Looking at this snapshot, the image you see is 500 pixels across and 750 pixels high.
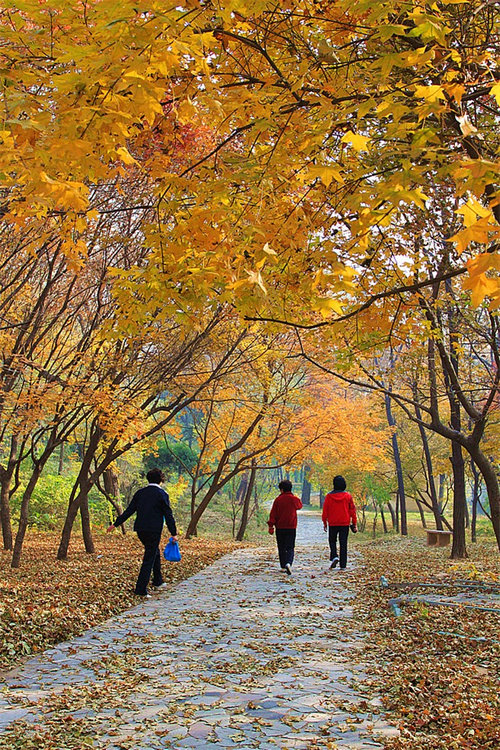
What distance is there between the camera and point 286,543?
10.8 m

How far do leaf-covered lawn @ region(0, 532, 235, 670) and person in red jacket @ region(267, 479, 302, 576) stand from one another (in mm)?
1778

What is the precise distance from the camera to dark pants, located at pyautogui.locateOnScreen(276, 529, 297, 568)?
420 inches

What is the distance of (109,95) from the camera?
2.57 metres

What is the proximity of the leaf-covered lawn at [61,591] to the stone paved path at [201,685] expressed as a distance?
0.26m

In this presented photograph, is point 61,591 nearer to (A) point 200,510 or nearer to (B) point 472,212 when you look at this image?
(B) point 472,212

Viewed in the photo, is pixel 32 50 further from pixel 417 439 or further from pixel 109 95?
pixel 417 439

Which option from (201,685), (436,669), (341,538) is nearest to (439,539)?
(341,538)

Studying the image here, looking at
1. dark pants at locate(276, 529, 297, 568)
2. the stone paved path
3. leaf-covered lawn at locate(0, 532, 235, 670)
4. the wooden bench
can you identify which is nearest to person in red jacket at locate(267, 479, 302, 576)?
dark pants at locate(276, 529, 297, 568)

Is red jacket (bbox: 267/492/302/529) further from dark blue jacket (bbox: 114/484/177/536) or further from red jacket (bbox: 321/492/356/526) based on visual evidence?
dark blue jacket (bbox: 114/484/177/536)

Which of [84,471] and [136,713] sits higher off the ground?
[84,471]

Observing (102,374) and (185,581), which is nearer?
(185,581)

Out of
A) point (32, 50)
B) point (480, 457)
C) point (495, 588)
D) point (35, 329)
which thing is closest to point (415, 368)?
point (480, 457)

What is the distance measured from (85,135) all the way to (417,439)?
2538cm

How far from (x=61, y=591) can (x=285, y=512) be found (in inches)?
163
